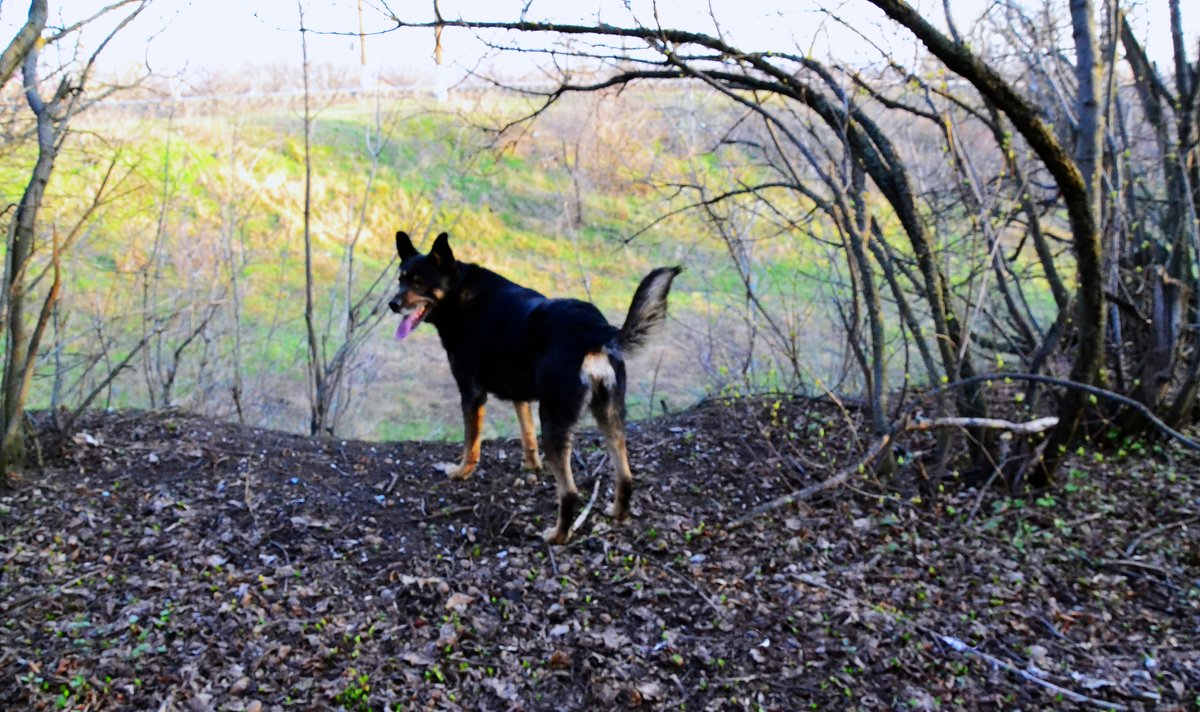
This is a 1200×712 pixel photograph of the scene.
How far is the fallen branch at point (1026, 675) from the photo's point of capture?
4.20 metres

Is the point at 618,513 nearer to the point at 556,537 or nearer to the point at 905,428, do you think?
the point at 556,537

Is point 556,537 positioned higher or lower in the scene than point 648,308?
lower

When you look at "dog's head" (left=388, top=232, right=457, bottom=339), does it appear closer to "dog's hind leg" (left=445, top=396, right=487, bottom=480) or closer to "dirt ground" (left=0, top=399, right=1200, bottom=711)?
"dog's hind leg" (left=445, top=396, right=487, bottom=480)

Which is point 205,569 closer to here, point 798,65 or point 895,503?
point 895,503

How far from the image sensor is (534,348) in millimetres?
5863

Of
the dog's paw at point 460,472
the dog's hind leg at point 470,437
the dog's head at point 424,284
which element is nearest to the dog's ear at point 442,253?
the dog's head at point 424,284

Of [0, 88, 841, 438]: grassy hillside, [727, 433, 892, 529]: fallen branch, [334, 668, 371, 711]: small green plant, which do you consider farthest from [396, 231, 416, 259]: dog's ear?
[334, 668, 371, 711]: small green plant

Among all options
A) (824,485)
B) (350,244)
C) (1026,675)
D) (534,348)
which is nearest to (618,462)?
(534,348)

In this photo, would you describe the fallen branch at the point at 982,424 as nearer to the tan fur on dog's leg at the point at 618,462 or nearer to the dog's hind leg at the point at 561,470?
the tan fur on dog's leg at the point at 618,462

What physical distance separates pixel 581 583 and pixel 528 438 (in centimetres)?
158

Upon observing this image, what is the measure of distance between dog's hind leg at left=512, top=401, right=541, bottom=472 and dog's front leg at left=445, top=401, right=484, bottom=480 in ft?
0.92

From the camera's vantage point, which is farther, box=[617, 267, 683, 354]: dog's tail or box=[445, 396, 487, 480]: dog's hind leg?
box=[445, 396, 487, 480]: dog's hind leg

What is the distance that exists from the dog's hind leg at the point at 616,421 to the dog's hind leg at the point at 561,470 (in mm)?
233

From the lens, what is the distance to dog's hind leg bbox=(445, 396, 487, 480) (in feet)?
21.4
